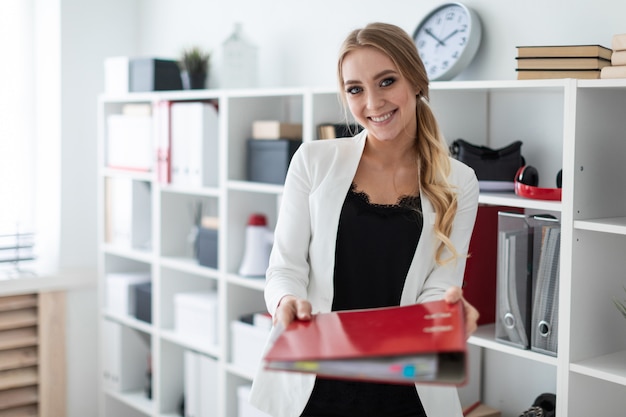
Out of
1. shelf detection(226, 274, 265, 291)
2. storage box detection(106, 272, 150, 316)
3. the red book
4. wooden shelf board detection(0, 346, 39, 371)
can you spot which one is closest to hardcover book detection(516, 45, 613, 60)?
the red book

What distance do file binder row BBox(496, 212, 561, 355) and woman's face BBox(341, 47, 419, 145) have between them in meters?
0.57

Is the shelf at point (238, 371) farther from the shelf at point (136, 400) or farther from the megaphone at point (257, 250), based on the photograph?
the shelf at point (136, 400)

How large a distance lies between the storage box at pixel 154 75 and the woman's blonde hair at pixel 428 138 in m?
1.90

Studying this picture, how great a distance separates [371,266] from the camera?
5.86ft

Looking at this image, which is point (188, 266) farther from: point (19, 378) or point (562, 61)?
point (562, 61)

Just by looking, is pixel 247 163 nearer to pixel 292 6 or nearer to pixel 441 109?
pixel 292 6

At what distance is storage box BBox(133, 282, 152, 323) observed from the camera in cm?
366

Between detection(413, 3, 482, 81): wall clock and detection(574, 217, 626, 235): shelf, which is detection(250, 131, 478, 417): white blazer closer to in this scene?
detection(574, 217, 626, 235): shelf

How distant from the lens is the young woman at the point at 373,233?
1.75 metres

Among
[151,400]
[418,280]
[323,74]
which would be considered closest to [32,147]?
[151,400]

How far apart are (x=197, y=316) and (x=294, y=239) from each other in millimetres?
1671

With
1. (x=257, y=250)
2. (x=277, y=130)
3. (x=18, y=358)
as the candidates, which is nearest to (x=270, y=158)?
(x=277, y=130)

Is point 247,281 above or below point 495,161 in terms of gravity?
below

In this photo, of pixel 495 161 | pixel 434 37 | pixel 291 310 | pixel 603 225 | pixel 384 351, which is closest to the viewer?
pixel 384 351
